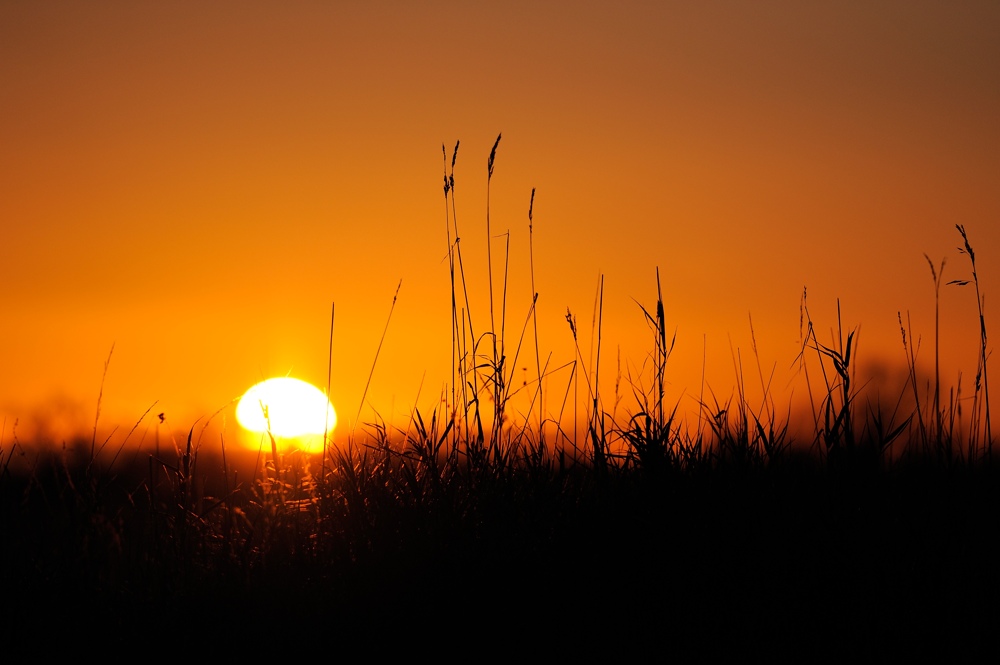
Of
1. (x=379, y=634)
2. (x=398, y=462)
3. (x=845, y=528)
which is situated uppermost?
(x=398, y=462)

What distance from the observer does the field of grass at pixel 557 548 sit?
1859mm

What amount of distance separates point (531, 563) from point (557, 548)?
9 cm

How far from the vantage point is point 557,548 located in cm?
212

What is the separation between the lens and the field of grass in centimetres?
186

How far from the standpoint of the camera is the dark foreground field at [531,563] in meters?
1.85

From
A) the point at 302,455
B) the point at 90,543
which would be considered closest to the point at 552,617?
the point at 302,455

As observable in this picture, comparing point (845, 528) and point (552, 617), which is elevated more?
point (845, 528)

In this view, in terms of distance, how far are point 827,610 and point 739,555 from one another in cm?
23

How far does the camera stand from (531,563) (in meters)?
2.05

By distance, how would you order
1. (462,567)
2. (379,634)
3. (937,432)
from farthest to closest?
(937,432) < (462,567) < (379,634)

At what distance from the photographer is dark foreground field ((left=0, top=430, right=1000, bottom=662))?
6.07ft

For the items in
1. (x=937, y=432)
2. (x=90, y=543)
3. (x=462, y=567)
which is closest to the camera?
(x=462, y=567)

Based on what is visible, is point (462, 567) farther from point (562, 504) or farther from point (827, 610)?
point (827, 610)

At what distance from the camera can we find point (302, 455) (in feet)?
8.38
